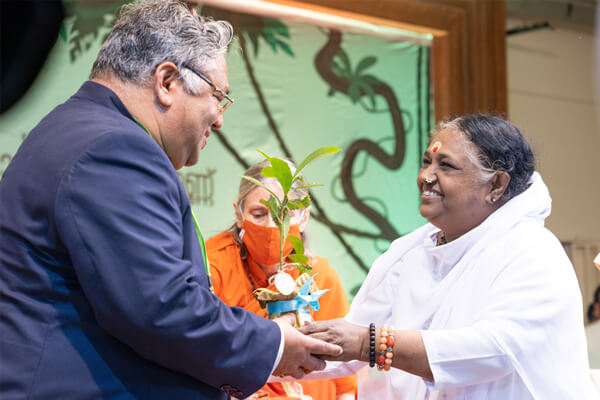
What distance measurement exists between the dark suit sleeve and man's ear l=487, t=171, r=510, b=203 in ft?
3.78

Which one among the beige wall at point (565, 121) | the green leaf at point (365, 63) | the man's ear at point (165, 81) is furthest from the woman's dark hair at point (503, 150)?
the beige wall at point (565, 121)

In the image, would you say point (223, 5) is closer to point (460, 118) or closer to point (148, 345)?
point (460, 118)

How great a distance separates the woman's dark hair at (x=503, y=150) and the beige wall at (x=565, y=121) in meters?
2.88

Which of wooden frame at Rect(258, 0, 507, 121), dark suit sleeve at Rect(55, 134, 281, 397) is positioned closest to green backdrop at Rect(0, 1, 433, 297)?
wooden frame at Rect(258, 0, 507, 121)

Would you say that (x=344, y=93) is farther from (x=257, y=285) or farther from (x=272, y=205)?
(x=272, y=205)

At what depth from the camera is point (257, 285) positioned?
10.7 feet

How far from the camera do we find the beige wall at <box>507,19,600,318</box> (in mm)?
5219

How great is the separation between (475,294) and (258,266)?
4.33 feet

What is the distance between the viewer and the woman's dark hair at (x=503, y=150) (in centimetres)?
237

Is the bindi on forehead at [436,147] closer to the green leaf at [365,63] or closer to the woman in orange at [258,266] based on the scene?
the woman in orange at [258,266]

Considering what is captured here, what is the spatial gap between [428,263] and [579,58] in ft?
12.2

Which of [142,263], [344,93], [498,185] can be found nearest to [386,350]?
[498,185]

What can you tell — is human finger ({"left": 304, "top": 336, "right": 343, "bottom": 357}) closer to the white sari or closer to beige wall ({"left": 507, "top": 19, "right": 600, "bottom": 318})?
the white sari

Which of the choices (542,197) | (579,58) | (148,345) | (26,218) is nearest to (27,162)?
(26,218)
